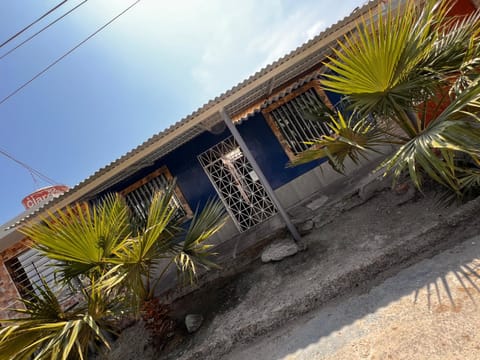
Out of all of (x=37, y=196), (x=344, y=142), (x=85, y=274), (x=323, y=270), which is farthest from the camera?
(x=37, y=196)

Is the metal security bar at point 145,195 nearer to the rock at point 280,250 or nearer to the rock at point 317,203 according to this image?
the rock at point 280,250

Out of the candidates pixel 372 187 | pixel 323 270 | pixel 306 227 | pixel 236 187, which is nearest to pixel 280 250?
pixel 306 227

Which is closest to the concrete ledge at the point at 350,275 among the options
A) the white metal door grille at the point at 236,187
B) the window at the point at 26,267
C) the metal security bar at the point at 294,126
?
the white metal door grille at the point at 236,187

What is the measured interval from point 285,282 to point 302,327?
0.79 meters

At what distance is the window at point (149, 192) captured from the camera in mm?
6879

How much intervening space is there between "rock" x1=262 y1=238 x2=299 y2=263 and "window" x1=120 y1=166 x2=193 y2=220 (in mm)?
3325

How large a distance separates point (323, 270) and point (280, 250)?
40.0 inches

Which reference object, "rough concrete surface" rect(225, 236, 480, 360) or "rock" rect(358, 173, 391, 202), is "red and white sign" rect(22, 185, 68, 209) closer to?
"rough concrete surface" rect(225, 236, 480, 360)

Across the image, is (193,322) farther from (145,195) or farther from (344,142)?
(145,195)

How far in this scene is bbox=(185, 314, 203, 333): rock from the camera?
10.9 feet

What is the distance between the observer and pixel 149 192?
278 inches

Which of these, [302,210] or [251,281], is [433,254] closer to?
[251,281]

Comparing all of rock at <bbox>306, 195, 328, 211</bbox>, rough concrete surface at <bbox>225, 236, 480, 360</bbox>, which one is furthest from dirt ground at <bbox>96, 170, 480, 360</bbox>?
rock at <bbox>306, 195, 328, 211</bbox>

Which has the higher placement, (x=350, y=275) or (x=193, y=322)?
(x=193, y=322)
